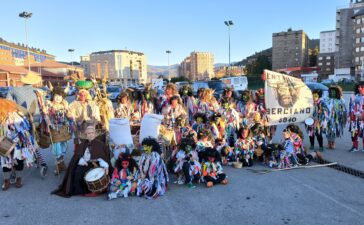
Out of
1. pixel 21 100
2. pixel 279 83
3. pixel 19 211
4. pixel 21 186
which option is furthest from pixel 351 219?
pixel 21 100

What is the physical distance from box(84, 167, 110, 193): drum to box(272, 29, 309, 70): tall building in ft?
387

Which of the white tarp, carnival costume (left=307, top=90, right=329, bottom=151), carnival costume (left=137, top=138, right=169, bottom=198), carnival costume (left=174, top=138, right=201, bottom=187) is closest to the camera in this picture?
carnival costume (left=137, top=138, right=169, bottom=198)

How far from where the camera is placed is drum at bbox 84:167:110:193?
461cm

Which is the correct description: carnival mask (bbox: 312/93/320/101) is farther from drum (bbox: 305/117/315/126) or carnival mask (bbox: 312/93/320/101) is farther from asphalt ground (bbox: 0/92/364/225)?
asphalt ground (bbox: 0/92/364/225)

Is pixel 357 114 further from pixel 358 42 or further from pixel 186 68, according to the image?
pixel 186 68

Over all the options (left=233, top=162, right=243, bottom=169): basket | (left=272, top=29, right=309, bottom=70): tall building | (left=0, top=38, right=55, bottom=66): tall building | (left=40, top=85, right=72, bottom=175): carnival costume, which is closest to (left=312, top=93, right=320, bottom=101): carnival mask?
(left=233, top=162, right=243, bottom=169): basket

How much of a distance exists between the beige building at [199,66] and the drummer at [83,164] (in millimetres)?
117109

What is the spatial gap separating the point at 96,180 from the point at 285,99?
4.41m

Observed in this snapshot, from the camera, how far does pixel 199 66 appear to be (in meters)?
126

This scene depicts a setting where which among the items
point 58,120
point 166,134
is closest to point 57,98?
Answer: point 58,120

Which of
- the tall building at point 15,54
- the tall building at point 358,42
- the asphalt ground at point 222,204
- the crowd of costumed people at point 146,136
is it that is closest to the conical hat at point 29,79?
the crowd of costumed people at point 146,136

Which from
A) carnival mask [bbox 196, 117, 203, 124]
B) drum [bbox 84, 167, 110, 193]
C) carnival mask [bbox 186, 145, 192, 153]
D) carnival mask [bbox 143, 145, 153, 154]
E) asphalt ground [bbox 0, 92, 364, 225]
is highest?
carnival mask [bbox 196, 117, 203, 124]

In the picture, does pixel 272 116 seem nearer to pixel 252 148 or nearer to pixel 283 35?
pixel 252 148

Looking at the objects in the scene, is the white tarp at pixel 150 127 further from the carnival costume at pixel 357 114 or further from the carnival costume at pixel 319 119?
the carnival costume at pixel 357 114
